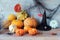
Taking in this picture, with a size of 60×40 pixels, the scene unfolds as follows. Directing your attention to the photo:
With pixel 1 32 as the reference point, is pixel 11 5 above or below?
above

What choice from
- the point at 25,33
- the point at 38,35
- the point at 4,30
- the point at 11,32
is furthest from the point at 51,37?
the point at 4,30

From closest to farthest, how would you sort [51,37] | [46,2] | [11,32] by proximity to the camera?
[51,37] → [11,32] → [46,2]

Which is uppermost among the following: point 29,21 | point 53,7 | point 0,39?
point 53,7

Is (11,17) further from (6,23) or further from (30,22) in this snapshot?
(30,22)

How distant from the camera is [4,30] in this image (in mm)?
1485

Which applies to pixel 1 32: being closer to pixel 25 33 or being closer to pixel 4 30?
pixel 4 30

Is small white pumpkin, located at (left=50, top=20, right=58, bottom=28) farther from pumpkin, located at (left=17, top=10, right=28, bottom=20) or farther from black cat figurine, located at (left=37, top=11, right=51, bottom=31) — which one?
pumpkin, located at (left=17, top=10, right=28, bottom=20)

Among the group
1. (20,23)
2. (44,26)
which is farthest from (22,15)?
(44,26)

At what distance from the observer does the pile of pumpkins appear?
4.52ft

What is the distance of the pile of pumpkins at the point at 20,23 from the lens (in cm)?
138

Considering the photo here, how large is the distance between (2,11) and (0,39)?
37cm

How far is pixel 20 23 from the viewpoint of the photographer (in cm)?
147

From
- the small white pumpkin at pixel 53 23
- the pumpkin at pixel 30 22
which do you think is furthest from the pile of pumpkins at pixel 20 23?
the small white pumpkin at pixel 53 23

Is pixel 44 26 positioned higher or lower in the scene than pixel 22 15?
lower
